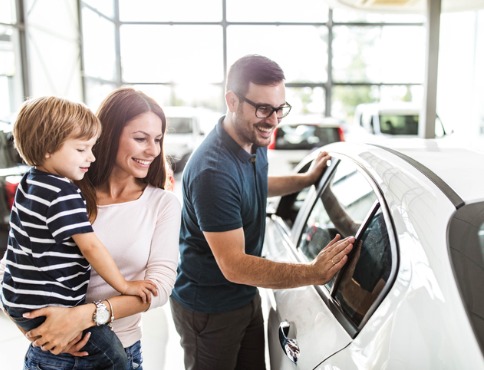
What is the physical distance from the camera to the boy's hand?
4.47 ft

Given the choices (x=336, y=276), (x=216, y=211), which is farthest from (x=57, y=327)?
(x=336, y=276)

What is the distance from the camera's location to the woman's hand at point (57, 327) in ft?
4.13

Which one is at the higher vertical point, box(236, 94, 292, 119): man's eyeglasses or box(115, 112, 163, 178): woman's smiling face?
box(236, 94, 292, 119): man's eyeglasses

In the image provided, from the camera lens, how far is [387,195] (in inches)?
53.2

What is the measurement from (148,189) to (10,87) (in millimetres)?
8638

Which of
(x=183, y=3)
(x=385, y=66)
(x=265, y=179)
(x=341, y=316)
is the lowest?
(x=341, y=316)

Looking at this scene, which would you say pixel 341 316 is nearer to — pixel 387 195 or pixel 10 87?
pixel 387 195

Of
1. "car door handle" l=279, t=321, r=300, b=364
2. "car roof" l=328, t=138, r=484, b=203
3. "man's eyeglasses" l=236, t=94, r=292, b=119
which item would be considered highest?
"man's eyeglasses" l=236, t=94, r=292, b=119

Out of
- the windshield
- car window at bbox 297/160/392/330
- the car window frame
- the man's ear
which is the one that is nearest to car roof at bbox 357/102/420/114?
the car window frame

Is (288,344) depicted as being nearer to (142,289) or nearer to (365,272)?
(365,272)

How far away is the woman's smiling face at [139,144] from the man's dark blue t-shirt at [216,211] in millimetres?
298

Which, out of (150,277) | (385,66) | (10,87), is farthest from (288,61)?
(150,277)

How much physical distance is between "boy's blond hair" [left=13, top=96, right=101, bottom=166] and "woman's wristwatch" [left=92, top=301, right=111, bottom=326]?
1.36ft

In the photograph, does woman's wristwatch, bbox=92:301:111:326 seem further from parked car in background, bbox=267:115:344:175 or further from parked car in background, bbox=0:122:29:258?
parked car in background, bbox=267:115:344:175
